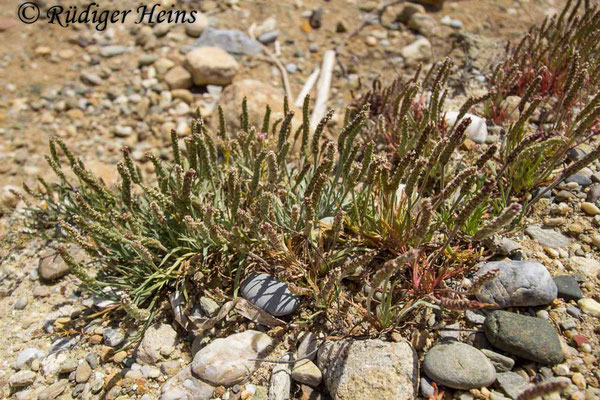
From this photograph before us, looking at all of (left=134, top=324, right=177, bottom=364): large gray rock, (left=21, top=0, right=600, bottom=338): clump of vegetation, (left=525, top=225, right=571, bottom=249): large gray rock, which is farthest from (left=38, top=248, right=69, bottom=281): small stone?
(left=525, top=225, right=571, bottom=249): large gray rock

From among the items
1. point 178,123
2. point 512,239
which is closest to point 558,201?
point 512,239

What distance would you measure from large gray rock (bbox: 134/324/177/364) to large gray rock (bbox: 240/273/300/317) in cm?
52

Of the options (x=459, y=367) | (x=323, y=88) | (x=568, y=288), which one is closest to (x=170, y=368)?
(x=459, y=367)

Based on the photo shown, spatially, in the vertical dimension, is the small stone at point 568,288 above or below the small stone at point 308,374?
above

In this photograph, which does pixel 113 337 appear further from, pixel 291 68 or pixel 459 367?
pixel 291 68

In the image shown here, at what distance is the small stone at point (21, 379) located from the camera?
7.97 ft

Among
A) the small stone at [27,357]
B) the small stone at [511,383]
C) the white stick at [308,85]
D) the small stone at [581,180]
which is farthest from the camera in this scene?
the white stick at [308,85]

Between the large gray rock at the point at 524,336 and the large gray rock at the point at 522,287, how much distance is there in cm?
11

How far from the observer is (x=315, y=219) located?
2.79 m

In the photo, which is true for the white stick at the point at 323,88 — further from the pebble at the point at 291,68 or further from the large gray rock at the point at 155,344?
the large gray rock at the point at 155,344

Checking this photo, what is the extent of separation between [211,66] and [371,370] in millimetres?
3744

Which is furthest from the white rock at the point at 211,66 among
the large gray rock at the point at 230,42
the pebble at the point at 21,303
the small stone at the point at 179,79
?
the pebble at the point at 21,303

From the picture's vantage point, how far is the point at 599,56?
373cm

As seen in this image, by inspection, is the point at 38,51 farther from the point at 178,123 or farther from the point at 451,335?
the point at 451,335
